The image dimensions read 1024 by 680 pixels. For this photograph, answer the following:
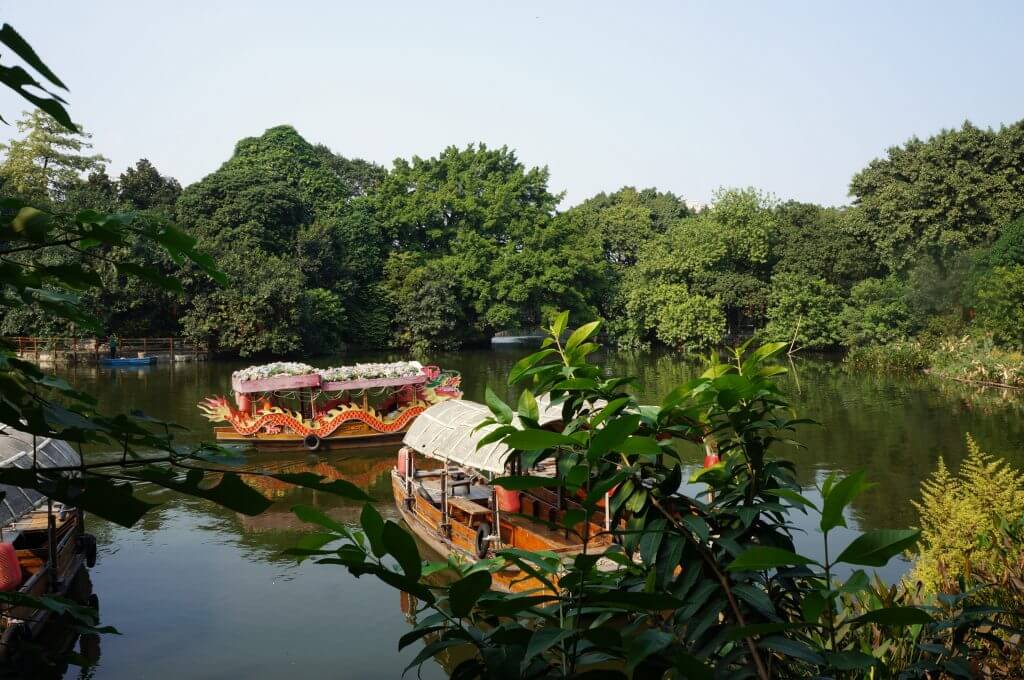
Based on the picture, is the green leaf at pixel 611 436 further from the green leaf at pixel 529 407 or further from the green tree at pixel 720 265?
the green tree at pixel 720 265

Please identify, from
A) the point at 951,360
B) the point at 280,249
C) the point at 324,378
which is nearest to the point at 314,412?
the point at 324,378

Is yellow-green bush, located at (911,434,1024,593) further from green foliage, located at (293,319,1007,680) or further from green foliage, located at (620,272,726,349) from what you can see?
green foliage, located at (620,272,726,349)

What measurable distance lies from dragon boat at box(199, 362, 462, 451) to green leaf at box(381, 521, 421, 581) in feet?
46.8

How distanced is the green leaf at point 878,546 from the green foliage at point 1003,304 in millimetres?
23968

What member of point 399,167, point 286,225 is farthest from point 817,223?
point 286,225

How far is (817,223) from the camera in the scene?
105ft

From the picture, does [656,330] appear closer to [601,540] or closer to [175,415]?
[175,415]

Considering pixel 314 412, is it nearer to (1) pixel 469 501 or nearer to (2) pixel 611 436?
(1) pixel 469 501

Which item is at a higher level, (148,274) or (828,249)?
(828,249)

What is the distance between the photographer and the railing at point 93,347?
27375 mm

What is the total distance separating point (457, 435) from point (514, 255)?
2426cm

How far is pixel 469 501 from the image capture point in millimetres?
9703

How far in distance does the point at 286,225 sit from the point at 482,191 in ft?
27.9

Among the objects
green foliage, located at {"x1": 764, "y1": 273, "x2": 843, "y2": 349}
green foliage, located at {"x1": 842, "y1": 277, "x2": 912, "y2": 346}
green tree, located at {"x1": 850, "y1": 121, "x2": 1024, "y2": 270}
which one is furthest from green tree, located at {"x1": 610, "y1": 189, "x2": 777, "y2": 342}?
green tree, located at {"x1": 850, "y1": 121, "x2": 1024, "y2": 270}
